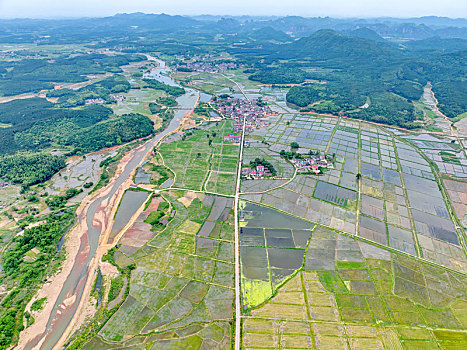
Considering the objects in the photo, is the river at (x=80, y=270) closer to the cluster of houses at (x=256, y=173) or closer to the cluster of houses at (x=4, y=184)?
the cluster of houses at (x=4, y=184)

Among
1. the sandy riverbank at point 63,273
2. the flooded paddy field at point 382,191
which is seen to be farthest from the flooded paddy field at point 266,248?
the sandy riverbank at point 63,273

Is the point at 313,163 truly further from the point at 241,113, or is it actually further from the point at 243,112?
the point at 243,112

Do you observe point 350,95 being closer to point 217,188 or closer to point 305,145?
point 305,145

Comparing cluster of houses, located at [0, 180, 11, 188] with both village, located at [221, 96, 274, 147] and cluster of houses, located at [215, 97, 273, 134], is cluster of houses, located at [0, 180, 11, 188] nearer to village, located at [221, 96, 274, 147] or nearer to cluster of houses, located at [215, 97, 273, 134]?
village, located at [221, 96, 274, 147]

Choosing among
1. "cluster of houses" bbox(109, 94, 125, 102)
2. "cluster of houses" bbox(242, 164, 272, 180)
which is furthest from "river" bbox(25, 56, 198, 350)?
"cluster of houses" bbox(109, 94, 125, 102)

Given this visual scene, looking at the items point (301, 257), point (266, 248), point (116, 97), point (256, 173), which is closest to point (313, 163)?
point (256, 173)

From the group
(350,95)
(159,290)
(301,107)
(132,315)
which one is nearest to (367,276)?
(159,290)
